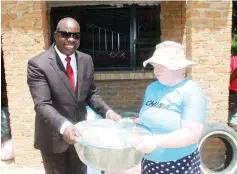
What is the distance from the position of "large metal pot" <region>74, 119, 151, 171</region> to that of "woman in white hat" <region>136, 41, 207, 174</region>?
9 centimetres

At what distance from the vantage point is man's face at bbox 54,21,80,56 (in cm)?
243

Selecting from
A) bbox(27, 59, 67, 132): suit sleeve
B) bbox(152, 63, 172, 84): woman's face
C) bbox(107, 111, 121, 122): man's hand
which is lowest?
bbox(107, 111, 121, 122): man's hand

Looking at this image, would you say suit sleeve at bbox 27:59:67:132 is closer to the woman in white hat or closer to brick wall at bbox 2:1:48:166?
the woman in white hat

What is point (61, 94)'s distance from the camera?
2.55m

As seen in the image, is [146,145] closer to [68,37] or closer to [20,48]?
[68,37]

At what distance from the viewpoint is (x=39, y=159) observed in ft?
14.9

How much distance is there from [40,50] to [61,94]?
1.86 metres

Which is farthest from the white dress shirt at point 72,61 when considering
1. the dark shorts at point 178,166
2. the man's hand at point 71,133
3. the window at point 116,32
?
the window at point 116,32

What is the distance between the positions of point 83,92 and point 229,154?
8.59 ft

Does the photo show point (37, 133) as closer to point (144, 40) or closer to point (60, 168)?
point (60, 168)

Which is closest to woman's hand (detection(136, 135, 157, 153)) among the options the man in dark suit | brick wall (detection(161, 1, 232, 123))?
the man in dark suit

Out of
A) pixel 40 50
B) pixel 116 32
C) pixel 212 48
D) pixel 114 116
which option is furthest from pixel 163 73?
pixel 116 32

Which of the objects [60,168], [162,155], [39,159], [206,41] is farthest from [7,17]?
[162,155]

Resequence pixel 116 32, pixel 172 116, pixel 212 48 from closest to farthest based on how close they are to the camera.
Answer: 1. pixel 172 116
2. pixel 212 48
3. pixel 116 32
